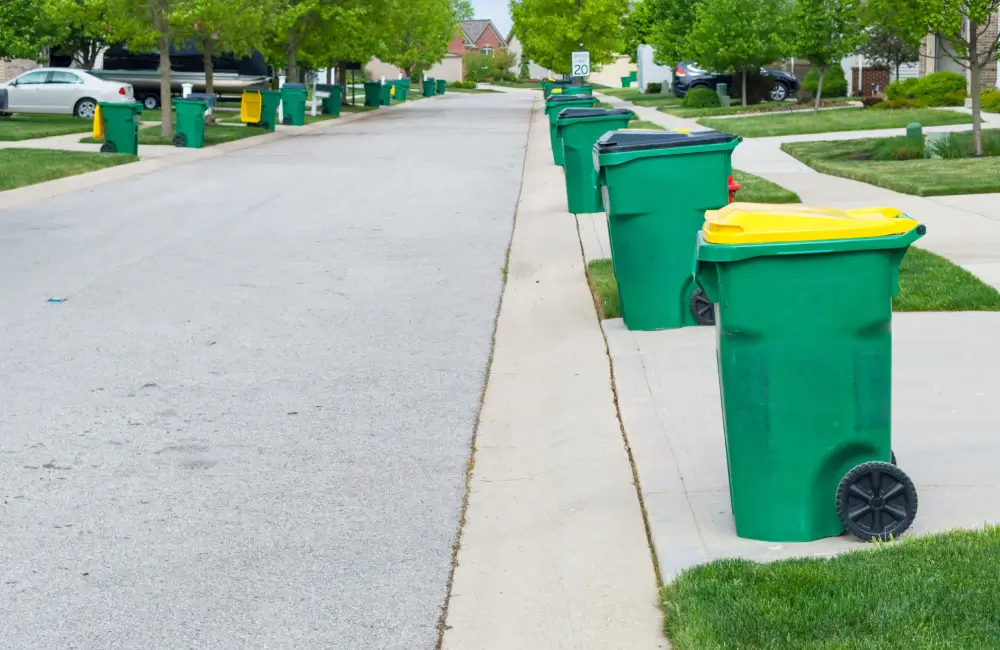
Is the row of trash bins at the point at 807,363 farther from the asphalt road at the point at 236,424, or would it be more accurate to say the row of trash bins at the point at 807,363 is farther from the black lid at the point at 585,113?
the black lid at the point at 585,113

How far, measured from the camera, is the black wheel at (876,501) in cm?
470

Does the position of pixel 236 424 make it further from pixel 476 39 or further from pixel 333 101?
pixel 476 39

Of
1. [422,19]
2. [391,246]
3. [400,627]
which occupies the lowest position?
[400,627]

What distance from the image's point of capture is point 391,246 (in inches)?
515

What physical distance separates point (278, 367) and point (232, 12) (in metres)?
23.9

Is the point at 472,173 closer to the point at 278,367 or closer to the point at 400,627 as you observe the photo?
the point at 278,367

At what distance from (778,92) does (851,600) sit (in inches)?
1603

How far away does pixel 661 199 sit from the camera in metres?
8.20

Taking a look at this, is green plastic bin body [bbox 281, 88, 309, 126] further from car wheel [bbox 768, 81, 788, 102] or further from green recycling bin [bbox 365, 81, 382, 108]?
green recycling bin [bbox 365, 81, 382, 108]

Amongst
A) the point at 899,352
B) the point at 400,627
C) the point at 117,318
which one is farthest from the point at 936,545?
the point at 117,318

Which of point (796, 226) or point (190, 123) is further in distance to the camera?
point (190, 123)

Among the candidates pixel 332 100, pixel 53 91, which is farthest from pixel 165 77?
pixel 332 100

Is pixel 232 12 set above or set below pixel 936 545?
above

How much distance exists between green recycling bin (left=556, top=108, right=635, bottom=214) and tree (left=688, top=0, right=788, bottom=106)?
74.7ft
